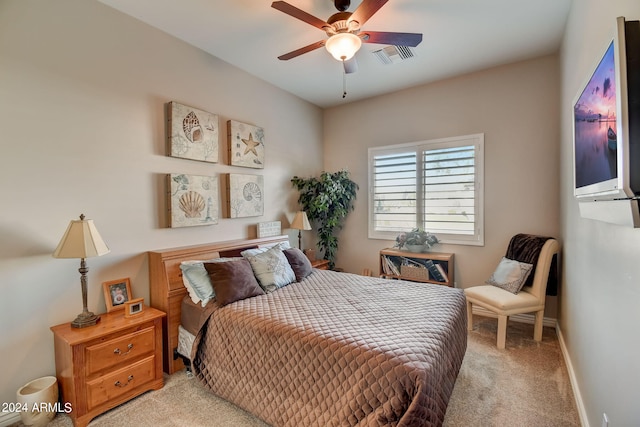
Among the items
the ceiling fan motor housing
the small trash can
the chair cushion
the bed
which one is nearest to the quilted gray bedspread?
the bed

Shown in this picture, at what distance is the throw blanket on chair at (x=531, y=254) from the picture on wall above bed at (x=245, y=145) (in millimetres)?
3103

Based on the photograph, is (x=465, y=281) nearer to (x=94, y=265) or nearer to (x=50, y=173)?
(x=94, y=265)

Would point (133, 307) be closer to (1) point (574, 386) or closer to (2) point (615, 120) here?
(2) point (615, 120)

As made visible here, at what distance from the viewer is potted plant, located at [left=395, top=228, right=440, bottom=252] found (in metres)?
3.78

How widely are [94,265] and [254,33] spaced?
7.94ft

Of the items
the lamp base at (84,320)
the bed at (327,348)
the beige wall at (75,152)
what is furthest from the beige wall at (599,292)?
the beige wall at (75,152)

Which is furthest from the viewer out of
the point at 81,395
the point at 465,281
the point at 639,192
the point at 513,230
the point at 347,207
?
the point at 347,207

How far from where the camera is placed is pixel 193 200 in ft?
9.50

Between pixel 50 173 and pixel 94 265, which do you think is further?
pixel 94 265

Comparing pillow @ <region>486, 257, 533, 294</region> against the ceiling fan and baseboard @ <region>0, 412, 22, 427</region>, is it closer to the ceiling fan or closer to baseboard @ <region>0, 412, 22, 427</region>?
the ceiling fan

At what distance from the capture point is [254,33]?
271 cm

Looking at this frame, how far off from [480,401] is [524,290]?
5.01 feet

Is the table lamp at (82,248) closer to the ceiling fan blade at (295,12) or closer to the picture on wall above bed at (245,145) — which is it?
the picture on wall above bed at (245,145)

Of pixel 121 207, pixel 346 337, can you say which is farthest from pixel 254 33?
pixel 346 337
